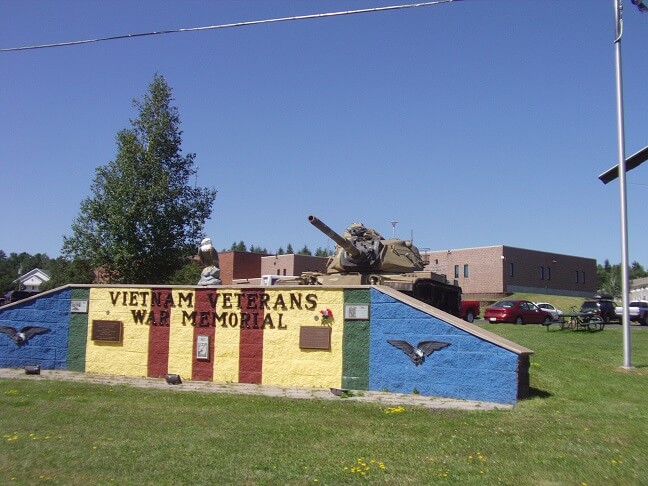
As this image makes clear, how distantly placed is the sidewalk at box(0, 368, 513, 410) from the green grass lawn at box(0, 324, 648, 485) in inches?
18.8

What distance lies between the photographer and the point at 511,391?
997 centimetres

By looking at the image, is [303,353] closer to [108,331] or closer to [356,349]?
[356,349]

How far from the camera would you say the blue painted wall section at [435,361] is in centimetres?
1017

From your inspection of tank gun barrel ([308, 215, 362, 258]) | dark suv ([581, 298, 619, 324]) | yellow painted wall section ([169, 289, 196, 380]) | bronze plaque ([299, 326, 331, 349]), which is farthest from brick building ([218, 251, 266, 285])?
bronze plaque ([299, 326, 331, 349])

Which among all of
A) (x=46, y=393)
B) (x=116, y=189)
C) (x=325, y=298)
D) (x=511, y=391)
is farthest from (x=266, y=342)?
(x=116, y=189)

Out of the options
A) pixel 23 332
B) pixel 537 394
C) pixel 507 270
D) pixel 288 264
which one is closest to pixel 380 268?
pixel 537 394

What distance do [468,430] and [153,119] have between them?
22031mm

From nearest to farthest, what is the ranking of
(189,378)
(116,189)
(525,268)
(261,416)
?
(261,416)
(189,378)
(116,189)
(525,268)

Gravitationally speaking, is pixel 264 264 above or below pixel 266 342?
above

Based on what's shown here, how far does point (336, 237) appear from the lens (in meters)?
15.6

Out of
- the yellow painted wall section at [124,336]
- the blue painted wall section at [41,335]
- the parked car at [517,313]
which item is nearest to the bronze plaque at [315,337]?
the yellow painted wall section at [124,336]

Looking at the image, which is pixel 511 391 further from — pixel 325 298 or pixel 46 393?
pixel 46 393

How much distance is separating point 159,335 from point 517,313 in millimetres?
24992

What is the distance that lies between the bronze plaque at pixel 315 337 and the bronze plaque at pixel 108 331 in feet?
13.2
